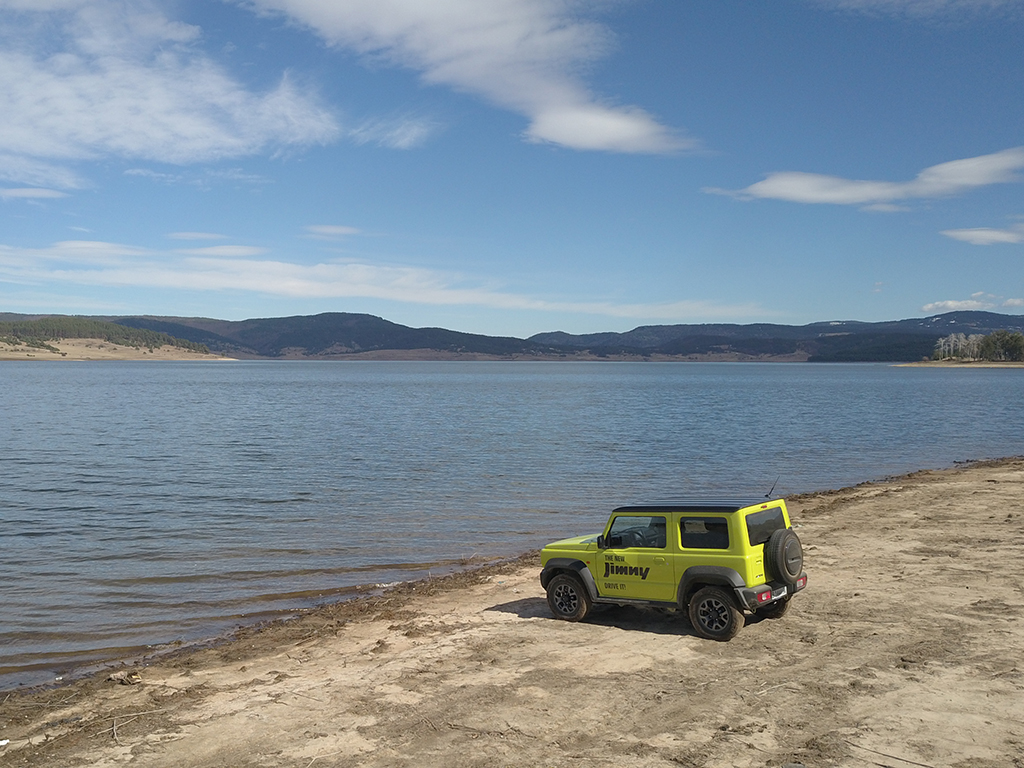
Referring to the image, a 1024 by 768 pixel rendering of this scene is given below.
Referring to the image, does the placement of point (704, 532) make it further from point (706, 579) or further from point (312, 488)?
point (312, 488)

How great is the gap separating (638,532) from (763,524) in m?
1.96

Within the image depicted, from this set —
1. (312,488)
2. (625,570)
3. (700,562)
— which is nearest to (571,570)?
(625,570)

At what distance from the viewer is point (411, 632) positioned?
13469 mm

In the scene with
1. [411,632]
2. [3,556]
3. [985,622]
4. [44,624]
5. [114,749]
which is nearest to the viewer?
[114,749]

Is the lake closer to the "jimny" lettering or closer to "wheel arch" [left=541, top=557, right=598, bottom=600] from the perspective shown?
"wheel arch" [left=541, top=557, right=598, bottom=600]

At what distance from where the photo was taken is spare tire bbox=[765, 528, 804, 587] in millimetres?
11961

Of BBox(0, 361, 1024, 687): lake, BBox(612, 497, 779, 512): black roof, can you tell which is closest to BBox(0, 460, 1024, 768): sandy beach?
BBox(612, 497, 779, 512): black roof

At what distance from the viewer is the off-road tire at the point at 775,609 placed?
41.4 feet

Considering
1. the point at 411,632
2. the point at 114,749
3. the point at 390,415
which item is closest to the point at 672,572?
the point at 411,632

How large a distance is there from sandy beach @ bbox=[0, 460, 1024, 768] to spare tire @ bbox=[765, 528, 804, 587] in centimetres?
93

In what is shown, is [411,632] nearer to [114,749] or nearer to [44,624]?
[114,749]

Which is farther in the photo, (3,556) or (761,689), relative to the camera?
(3,556)

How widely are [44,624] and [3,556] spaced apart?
6.58m

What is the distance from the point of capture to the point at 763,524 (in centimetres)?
1218
